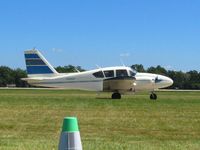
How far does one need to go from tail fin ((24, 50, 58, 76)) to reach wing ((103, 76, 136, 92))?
4.74 meters

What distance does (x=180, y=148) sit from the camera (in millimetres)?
9797

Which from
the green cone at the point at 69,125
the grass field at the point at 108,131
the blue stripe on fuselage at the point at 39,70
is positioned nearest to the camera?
the green cone at the point at 69,125

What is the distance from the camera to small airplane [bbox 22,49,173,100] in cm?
3809

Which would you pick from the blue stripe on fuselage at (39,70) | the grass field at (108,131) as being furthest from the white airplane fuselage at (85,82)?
the grass field at (108,131)

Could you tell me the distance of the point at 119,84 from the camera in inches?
1508

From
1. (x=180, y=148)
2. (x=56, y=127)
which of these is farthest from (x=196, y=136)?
(x=56, y=127)

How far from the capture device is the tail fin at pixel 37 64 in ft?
133

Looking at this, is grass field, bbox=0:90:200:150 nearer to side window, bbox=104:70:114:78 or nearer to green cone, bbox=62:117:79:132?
green cone, bbox=62:117:79:132

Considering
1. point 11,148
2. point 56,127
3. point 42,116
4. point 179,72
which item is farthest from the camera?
point 179,72

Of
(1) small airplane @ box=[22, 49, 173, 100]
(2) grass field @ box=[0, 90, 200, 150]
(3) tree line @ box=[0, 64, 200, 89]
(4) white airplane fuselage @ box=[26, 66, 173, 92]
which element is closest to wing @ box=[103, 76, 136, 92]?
(1) small airplane @ box=[22, 49, 173, 100]

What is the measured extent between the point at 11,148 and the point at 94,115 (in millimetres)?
8761

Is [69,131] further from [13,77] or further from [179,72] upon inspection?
[13,77]

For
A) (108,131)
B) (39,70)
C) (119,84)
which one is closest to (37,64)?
(39,70)

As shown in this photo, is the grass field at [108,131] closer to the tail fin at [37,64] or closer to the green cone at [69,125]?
the green cone at [69,125]
